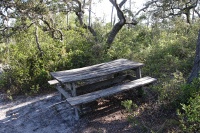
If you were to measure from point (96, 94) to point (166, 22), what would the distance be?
11652mm

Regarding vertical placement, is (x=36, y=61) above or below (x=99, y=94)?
above

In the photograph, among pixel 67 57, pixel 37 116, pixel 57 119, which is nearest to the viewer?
pixel 57 119

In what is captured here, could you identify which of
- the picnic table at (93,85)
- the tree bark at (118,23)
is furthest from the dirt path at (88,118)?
the tree bark at (118,23)

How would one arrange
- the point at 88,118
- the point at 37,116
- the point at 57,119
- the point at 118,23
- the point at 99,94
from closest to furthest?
1. the point at 99,94
2. the point at 88,118
3. the point at 57,119
4. the point at 37,116
5. the point at 118,23

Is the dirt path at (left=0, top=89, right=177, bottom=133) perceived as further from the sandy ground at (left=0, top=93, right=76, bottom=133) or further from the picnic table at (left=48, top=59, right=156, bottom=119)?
the picnic table at (left=48, top=59, right=156, bottom=119)

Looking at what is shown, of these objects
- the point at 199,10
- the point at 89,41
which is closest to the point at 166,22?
the point at 199,10

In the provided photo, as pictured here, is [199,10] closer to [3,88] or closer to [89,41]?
[89,41]

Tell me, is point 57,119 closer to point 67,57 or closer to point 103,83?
point 103,83

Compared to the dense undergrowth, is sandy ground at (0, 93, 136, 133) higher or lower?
lower

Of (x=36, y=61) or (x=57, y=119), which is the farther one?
(x=36, y=61)

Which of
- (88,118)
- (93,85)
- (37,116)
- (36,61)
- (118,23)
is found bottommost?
(37,116)

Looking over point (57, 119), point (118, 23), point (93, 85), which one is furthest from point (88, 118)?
point (118, 23)

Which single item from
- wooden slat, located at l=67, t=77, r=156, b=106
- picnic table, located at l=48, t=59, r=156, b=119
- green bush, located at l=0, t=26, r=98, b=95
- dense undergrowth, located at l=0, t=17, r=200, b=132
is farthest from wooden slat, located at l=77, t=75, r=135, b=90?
green bush, located at l=0, t=26, r=98, b=95

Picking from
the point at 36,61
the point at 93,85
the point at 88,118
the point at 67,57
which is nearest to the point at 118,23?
the point at 67,57
